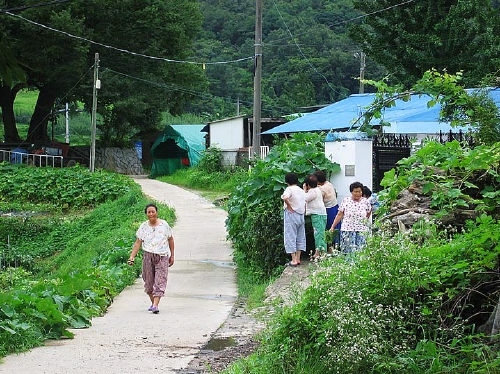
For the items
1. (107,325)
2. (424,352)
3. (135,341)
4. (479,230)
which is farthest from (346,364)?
(107,325)

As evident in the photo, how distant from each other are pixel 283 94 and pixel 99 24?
15636 millimetres

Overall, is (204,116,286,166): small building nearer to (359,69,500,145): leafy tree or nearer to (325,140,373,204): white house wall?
(359,69,500,145): leafy tree

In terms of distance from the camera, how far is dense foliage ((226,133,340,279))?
14.2 meters

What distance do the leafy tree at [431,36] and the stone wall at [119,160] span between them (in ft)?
83.5

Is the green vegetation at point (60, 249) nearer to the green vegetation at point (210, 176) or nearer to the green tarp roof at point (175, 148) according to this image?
the green vegetation at point (210, 176)

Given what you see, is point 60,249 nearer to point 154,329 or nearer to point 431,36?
point 431,36

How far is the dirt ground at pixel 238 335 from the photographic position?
7763mm

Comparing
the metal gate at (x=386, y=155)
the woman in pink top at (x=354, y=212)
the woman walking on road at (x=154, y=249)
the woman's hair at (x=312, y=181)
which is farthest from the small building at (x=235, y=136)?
the woman walking on road at (x=154, y=249)

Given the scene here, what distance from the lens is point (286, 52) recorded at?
5362 centimetres

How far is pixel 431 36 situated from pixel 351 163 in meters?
9.15

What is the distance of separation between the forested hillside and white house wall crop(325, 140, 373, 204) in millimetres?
29221

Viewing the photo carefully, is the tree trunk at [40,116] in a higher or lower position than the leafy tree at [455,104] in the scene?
higher

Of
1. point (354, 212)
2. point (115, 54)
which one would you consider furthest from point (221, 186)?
point (354, 212)

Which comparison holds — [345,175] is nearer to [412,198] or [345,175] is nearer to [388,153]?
[388,153]
